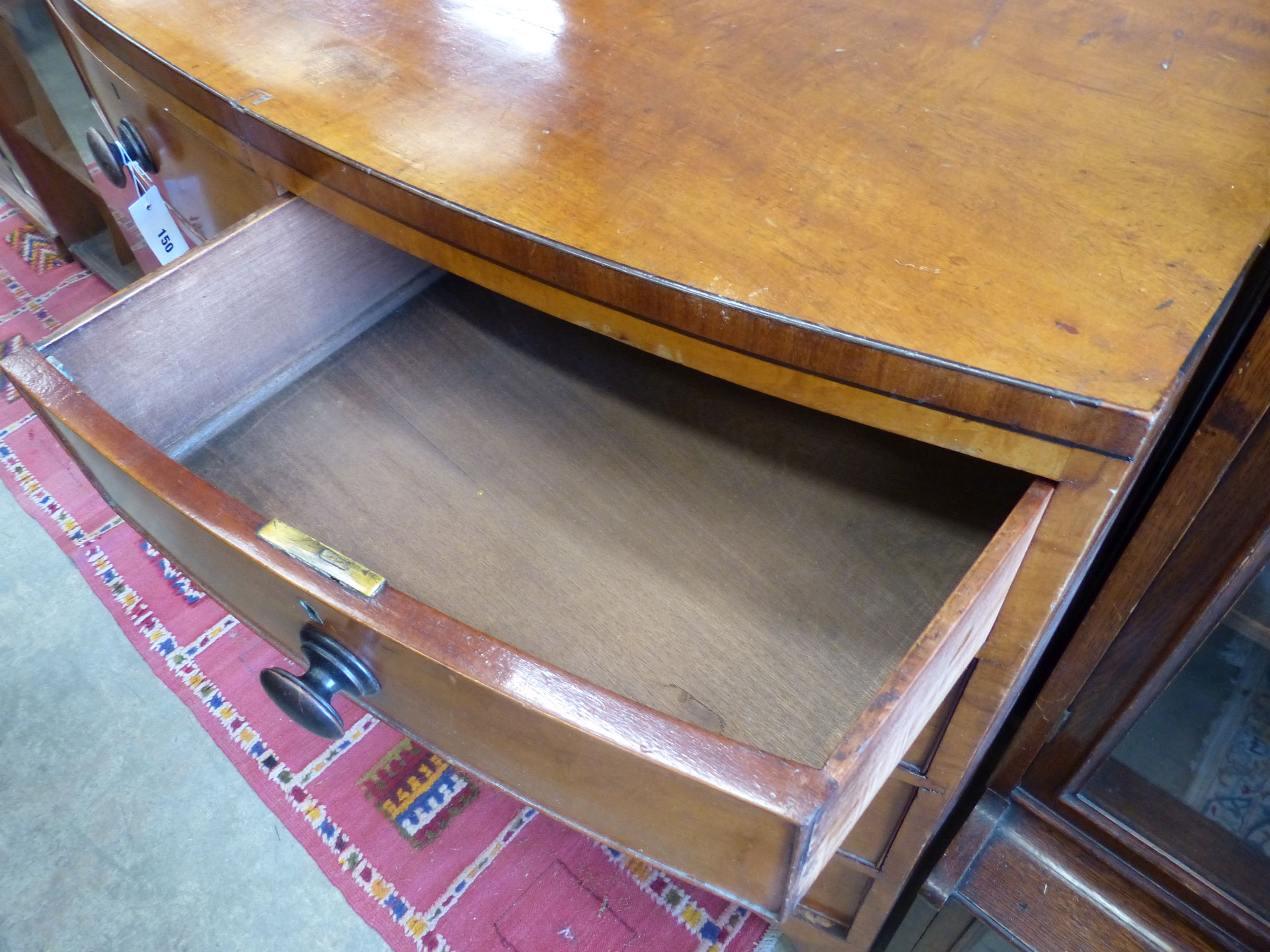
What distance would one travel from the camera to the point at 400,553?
1.73ft

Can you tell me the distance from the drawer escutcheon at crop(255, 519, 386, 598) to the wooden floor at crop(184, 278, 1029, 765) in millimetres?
132

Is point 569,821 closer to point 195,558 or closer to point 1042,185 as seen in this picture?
point 195,558

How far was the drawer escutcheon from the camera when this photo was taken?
36 centimetres

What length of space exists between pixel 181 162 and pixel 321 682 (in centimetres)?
43

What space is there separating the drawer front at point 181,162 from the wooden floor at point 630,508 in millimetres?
124

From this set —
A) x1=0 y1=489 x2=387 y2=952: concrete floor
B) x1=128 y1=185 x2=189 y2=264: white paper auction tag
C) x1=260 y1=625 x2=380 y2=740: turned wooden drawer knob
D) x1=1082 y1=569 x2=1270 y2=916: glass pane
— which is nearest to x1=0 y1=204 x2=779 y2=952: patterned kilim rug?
x1=0 y1=489 x2=387 y2=952: concrete floor

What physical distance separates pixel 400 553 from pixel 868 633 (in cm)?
27

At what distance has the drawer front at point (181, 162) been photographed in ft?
1.90

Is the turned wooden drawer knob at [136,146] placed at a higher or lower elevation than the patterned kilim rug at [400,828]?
higher

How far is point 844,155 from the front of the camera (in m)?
0.42

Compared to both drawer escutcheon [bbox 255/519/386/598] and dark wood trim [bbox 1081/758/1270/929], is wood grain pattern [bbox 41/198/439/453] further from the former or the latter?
dark wood trim [bbox 1081/758/1270/929]

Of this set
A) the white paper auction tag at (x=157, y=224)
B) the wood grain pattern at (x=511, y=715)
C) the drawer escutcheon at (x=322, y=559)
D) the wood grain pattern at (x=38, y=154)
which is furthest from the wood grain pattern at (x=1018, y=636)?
the wood grain pattern at (x=38, y=154)

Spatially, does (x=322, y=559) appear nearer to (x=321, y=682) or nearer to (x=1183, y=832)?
(x=321, y=682)

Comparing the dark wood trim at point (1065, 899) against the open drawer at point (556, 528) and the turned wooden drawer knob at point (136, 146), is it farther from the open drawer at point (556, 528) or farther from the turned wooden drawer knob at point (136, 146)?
the turned wooden drawer knob at point (136, 146)
